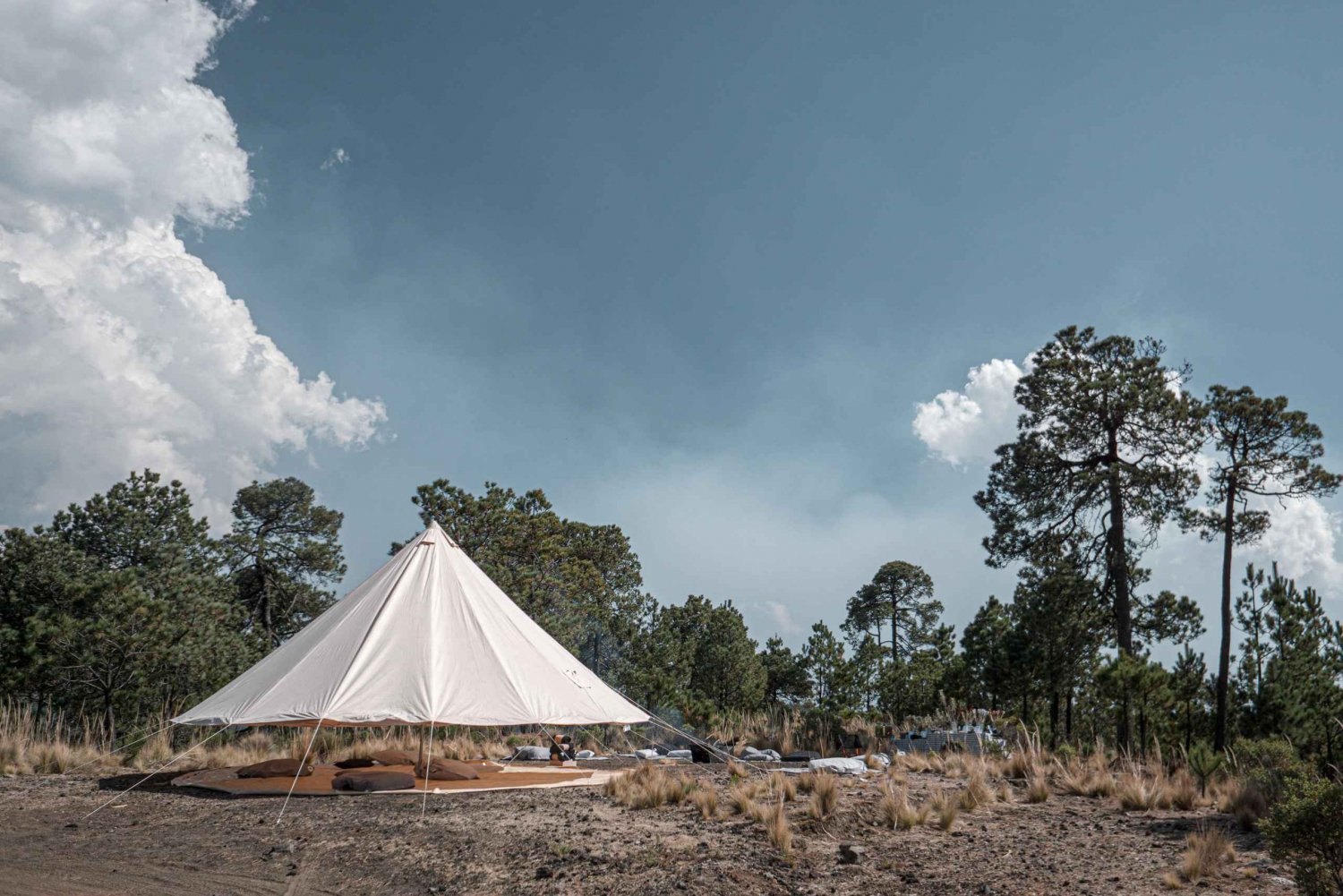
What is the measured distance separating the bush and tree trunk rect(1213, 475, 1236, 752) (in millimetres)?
13199

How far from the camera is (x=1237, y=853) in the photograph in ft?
19.1

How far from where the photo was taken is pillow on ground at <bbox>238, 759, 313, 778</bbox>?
29.7 feet

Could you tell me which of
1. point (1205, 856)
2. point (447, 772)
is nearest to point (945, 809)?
point (1205, 856)

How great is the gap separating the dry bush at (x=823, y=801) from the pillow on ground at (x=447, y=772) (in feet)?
13.1

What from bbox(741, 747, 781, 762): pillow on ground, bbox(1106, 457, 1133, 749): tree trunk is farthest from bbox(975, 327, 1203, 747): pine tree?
bbox(741, 747, 781, 762): pillow on ground

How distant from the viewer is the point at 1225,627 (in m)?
17.5

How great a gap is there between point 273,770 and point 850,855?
6640 mm

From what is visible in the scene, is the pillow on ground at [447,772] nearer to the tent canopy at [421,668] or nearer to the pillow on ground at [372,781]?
the pillow on ground at [372,781]

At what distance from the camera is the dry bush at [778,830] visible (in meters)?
5.70

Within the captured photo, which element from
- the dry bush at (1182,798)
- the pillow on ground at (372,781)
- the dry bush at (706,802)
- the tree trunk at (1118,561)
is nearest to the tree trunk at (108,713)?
the pillow on ground at (372,781)

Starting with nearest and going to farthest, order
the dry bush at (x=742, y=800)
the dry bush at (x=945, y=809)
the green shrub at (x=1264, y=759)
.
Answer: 1. the dry bush at (x=945, y=809)
2. the dry bush at (x=742, y=800)
3. the green shrub at (x=1264, y=759)

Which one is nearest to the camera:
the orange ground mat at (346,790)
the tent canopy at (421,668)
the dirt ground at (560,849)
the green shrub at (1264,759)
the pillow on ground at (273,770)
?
the dirt ground at (560,849)

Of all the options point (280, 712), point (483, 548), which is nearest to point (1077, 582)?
point (483, 548)

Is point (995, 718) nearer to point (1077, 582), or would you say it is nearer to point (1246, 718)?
point (1077, 582)
